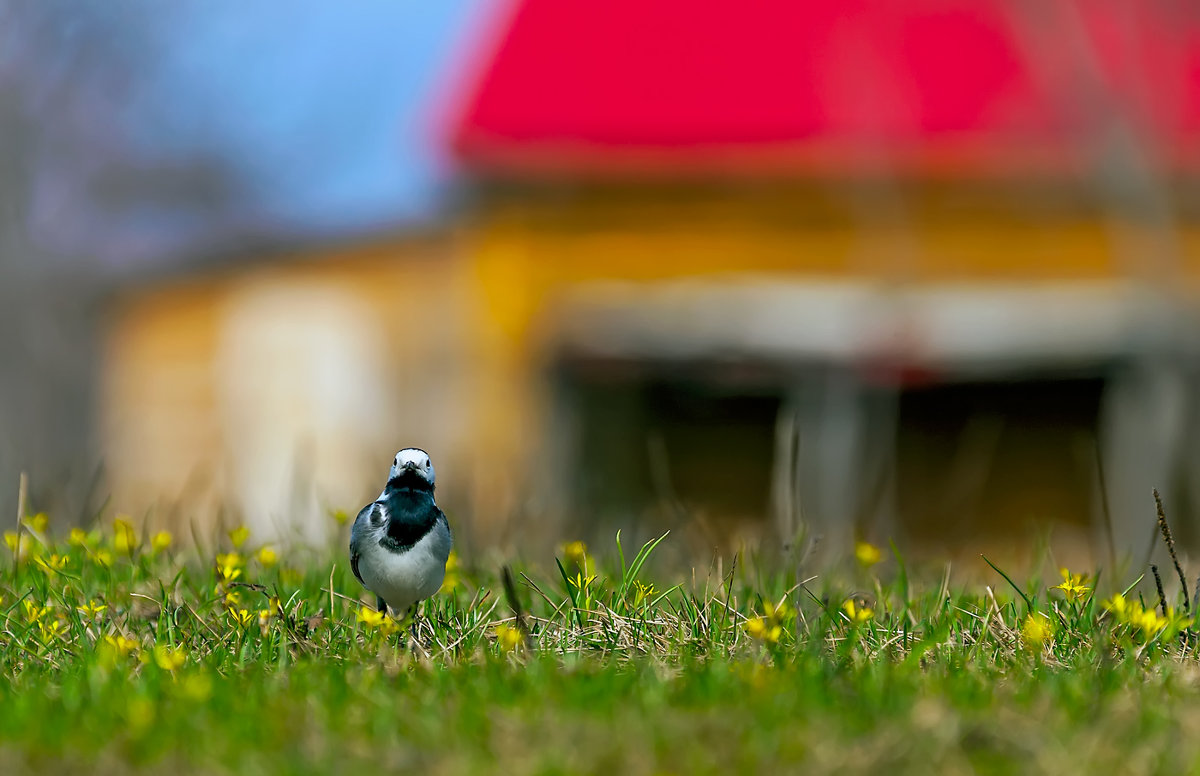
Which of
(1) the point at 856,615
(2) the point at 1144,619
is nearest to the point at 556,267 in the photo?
(1) the point at 856,615

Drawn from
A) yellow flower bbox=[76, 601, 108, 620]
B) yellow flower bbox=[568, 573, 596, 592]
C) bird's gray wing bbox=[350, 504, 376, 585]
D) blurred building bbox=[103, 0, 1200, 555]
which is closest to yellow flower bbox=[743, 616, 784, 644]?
yellow flower bbox=[568, 573, 596, 592]

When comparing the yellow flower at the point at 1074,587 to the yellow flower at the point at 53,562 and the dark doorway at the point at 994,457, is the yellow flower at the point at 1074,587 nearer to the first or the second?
the yellow flower at the point at 53,562

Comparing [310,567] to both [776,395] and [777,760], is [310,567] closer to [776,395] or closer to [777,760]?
[777,760]

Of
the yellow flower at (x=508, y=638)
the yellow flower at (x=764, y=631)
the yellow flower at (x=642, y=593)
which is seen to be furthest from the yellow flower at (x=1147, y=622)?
the yellow flower at (x=508, y=638)

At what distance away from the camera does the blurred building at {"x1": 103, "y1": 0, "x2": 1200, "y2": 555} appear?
1202 cm

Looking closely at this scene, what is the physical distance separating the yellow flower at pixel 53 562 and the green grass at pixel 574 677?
0.06ft

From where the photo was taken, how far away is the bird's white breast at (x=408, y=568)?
3.86m

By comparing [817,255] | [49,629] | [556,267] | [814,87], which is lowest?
[49,629]

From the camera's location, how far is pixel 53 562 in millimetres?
4461

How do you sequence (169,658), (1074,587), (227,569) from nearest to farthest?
(169,658) < (1074,587) < (227,569)

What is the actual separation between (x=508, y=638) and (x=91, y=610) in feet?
4.05

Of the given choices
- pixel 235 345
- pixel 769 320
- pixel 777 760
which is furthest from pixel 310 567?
pixel 235 345

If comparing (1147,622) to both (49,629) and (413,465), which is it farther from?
(49,629)

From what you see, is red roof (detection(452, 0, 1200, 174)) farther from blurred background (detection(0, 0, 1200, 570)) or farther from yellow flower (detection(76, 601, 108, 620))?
yellow flower (detection(76, 601, 108, 620))
